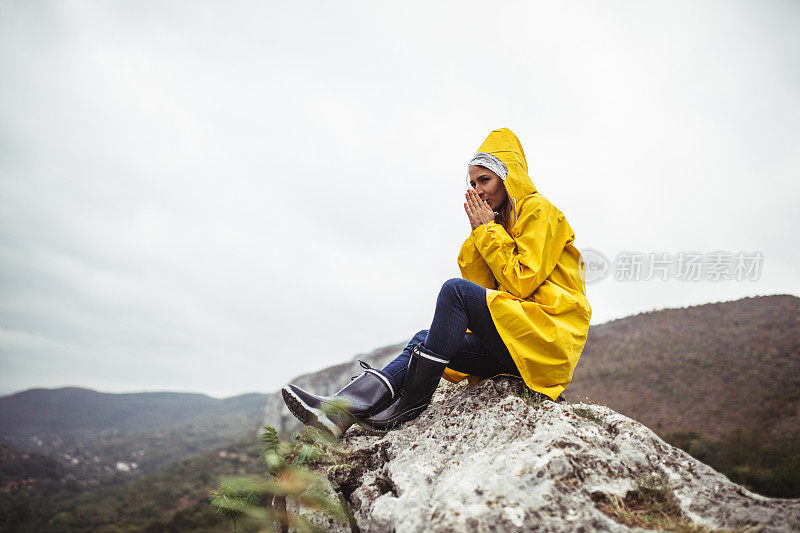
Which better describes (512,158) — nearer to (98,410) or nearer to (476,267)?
(476,267)

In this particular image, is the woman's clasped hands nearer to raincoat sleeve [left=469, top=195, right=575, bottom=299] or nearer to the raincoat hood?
raincoat sleeve [left=469, top=195, right=575, bottom=299]

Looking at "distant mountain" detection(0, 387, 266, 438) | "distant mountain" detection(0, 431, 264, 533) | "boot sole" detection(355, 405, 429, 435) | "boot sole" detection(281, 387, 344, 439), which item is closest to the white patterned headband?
"boot sole" detection(355, 405, 429, 435)

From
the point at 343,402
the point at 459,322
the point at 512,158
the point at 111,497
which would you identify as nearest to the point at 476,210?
the point at 512,158

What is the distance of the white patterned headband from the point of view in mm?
3195

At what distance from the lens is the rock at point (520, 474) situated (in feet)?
5.52

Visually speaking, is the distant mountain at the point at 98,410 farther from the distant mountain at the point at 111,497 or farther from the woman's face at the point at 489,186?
the woman's face at the point at 489,186

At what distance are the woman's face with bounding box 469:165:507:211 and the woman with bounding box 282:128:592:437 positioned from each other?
38 millimetres

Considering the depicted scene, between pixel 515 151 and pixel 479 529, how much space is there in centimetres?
287

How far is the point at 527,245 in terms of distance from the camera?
276 cm

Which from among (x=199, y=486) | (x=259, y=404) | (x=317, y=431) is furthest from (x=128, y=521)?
(x=259, y=404)

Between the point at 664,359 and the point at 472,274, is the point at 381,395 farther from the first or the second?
the point at 664,359

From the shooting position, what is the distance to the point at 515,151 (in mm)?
3328

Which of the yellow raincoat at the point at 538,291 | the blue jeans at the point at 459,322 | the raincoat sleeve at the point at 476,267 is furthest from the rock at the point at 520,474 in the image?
the raincoat sleeve at the point at 476,267

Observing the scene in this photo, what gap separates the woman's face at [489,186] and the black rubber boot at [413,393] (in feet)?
4.78
